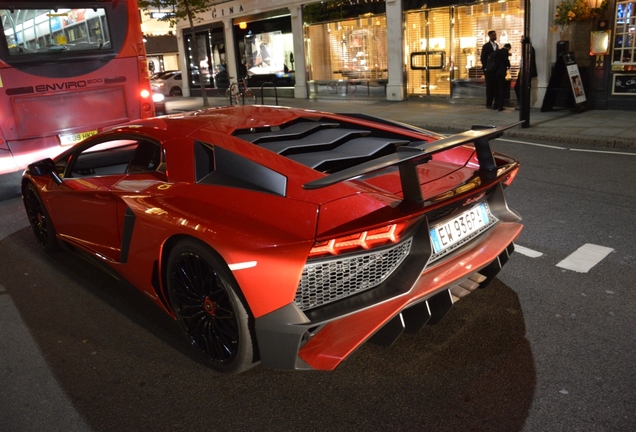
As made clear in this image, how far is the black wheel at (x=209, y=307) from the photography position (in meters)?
3.01

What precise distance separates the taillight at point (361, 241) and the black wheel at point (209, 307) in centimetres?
53

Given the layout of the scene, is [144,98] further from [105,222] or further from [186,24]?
[186,24]

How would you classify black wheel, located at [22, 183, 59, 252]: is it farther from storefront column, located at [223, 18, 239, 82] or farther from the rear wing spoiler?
storefront column, located at [223, 18, 239, 82]

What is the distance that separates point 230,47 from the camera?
25781 millimetres

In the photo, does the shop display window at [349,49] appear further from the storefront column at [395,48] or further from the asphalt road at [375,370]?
the asphalt road at [375,370]

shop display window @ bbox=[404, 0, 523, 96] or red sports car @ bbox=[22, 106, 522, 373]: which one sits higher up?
shop display window @ bbox=[404, 0, 523, 96]

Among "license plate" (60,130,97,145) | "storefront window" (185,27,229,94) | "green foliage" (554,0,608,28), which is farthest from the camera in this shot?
"storefront window" (185,27,229,94)

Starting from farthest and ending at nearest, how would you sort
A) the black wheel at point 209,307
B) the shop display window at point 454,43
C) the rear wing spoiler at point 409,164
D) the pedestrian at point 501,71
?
the shop display window at point 454,43, the pedestrian at point 501,71, the black wheel at point 209,307, the rear wing spoiler at point 409,164

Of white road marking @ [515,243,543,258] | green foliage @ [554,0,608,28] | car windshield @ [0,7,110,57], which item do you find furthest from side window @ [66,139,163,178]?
green foliage @ [554,0,608,28]

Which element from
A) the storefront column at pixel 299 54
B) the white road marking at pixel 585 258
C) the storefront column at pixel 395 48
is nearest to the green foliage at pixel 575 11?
the storefront column at pixel 395 48

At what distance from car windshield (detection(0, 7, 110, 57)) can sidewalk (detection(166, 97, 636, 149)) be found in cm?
700

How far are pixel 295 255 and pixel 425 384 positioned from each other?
1.05 metres

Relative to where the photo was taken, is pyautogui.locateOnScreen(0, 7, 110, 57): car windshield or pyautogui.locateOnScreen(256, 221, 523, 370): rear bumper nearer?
pyautogui.locateOnScreen(256, 221, 523, 370): rear bumper

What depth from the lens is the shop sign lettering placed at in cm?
2446
